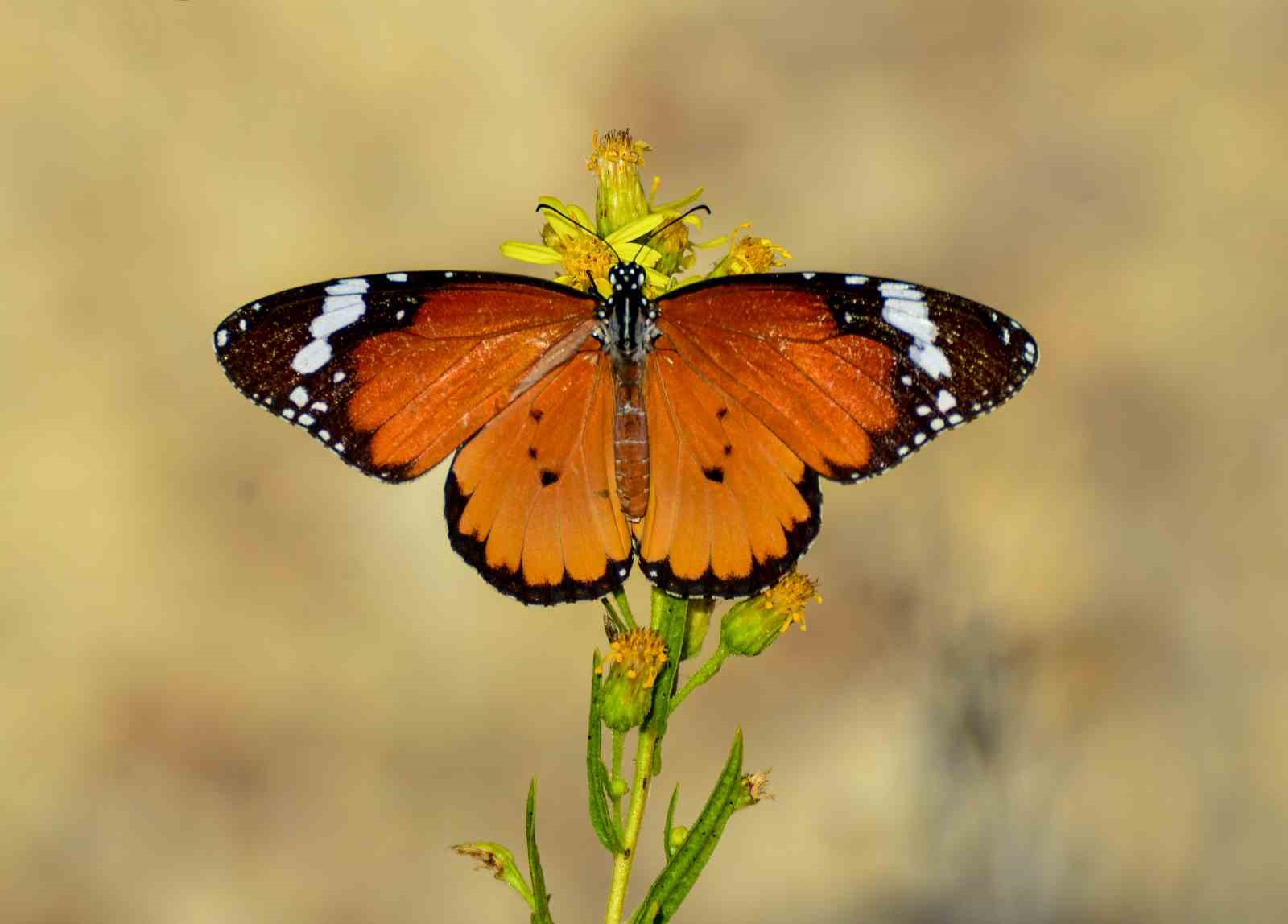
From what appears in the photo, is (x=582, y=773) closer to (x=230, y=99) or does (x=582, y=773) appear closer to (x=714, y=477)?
(x=714, y=477)

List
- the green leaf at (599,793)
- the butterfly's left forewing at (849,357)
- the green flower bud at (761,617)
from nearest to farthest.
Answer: the butterfly's left forewing at (849,357) < the green leaf at (599,793) < the green flower bud at (761,617)

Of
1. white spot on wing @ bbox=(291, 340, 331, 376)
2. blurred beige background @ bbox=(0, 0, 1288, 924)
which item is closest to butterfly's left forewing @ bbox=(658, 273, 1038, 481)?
white spot on wing @ bbox=(291, 340, 331, 376)

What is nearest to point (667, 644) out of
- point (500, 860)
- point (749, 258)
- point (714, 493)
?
point (714, 493)

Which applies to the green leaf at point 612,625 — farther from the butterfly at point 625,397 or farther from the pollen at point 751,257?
the pollen at point 751,257

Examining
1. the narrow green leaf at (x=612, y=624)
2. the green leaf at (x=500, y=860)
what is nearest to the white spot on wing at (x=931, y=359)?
the narrow green leaf at (x=612, y=624)

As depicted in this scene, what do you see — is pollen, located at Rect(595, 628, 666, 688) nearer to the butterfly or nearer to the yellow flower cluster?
the butterfly

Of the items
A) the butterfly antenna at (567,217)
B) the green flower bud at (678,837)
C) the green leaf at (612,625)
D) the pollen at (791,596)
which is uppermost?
the butterfly antenna at (567,217)

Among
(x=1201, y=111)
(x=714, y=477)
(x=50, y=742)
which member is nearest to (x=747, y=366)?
(x=714, y=477)
